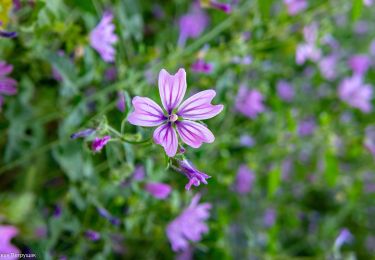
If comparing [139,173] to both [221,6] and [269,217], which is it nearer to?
[221,6]

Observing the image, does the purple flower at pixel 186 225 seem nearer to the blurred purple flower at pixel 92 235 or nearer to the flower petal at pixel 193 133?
the blurred purple flower at pixel 92 235

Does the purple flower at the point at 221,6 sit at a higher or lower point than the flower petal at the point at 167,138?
higher

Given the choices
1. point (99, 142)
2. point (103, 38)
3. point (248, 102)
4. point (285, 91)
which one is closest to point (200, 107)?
point (99, 142)

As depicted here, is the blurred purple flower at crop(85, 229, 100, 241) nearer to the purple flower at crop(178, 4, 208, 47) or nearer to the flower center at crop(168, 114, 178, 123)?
the flower center at crop(168, 114, 178, 123)

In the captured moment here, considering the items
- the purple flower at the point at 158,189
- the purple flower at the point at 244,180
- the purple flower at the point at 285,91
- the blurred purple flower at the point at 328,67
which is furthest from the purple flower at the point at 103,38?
the blurred purple flower at the point at 328,67

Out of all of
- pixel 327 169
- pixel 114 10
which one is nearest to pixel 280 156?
pixel 327 169
